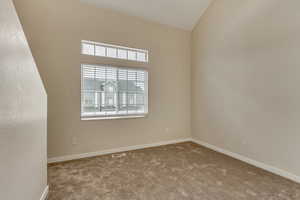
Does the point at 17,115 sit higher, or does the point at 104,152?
the point at 17,115

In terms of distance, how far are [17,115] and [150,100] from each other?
2.94 meters

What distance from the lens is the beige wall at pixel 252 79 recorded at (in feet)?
8.02

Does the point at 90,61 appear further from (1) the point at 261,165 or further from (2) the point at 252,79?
(1) the point at 261,165

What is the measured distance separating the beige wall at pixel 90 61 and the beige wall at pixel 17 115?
53.1 inches

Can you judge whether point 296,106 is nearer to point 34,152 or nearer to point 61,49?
point 34,152

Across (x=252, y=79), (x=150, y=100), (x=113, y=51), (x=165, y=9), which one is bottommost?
(x=150, y=100)

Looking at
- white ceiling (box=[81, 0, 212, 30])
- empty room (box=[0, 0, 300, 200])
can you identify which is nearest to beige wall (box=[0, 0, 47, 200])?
empty room (box=[0, 0, 300, 200])

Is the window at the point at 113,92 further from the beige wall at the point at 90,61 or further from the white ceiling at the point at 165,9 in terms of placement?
the white ceiling at the point at 165,9

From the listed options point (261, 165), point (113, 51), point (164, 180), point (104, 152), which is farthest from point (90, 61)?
point (261, 165)

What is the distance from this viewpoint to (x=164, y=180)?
2393 millimetres

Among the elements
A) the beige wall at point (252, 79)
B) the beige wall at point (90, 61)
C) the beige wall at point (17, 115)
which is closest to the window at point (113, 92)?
the beige wall at point (90, 61)

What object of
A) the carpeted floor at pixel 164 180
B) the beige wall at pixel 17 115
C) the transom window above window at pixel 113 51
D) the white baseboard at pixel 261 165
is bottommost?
the carpeted floor at pixel 164 180

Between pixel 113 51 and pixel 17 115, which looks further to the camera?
pixel 113 51

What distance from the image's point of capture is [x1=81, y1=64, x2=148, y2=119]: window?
11.1 feet
